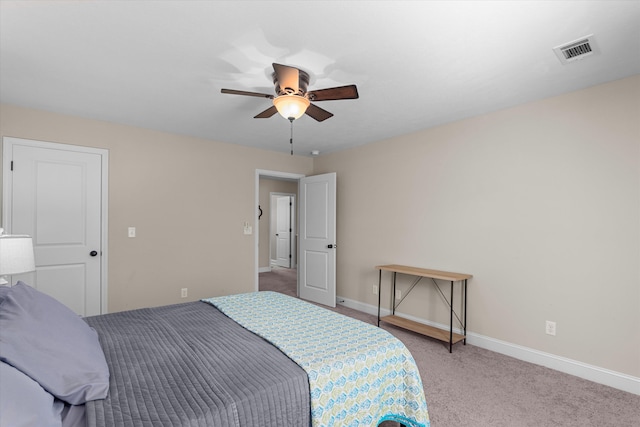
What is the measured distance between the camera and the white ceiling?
64.4 inches

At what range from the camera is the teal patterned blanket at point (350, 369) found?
4.81 ft

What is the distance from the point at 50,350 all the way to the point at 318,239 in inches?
149

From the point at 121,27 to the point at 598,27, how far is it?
270 centimetres

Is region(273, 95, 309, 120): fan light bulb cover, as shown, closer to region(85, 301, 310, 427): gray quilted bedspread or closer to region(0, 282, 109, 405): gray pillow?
region(85, 301, 310, 427): gray quilted bedspread

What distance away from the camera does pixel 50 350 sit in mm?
1249

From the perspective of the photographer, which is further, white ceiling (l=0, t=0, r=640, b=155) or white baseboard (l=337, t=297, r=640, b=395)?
white baseboard (l=337, t=297, r=640, b=395)

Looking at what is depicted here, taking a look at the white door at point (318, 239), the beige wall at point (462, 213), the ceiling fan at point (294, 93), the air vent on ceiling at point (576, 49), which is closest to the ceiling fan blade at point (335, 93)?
the ceiling fan at point (294, 93)

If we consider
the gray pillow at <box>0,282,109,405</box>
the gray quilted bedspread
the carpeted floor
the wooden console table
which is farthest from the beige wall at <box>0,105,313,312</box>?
the carpeted floor

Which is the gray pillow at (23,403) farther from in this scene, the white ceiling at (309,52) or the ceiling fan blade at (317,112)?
the ceiling fan blade at (317,112)

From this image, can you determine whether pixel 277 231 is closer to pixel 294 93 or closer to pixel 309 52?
pixel 294 93

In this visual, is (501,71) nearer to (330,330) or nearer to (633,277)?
(633,277)

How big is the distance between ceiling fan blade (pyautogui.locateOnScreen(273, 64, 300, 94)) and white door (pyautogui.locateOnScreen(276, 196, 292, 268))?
243 inches

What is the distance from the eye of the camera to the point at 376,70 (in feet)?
7.43

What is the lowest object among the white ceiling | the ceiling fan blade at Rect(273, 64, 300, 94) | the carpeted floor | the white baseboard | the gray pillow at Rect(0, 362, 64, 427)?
the carpeted floor
